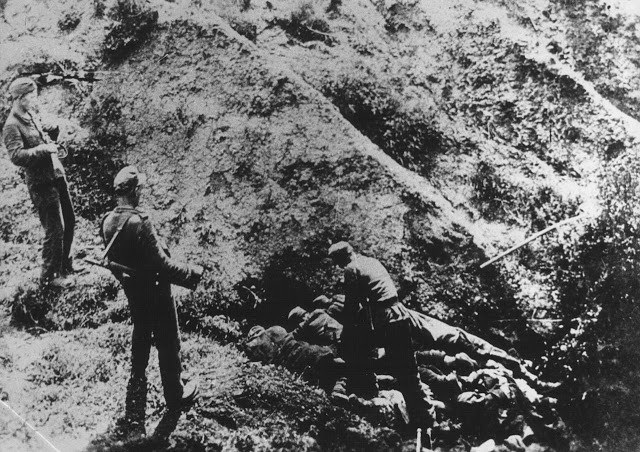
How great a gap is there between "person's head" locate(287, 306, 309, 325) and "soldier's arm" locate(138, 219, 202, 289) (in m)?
1.07

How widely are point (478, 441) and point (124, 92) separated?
463 centimetres

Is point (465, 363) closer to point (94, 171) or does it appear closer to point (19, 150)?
point (94, 171)

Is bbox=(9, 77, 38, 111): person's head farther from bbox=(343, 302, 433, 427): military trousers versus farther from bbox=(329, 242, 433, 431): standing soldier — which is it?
bbox=(343, 302, 433, 427): military trousers

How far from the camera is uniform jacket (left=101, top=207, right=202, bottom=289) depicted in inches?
148

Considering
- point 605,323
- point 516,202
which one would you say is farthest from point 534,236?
point 605,323

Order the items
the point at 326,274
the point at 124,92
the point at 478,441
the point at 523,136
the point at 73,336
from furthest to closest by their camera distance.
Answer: the point at 523,136 < the point at 124,92 < the point at 326,274 < the point at 73,336 < the point at 478,441

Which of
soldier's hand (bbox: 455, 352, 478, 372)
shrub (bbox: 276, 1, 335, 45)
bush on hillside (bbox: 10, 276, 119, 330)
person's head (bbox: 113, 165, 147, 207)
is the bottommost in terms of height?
bush on hillside (bbox: 10, 276, 119, 330)

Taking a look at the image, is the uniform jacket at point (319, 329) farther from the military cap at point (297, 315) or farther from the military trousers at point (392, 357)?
the military trousers at point (392, 357)

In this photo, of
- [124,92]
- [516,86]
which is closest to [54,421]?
[124,92]

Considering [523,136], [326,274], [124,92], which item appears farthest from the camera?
[523,136]

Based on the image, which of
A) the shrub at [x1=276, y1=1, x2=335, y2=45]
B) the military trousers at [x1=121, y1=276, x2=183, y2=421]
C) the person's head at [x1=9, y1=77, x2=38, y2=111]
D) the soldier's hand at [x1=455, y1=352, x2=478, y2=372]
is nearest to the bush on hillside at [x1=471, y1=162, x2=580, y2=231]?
the soldier's hand at [x1=455, y1=352, x2=478, y2=372]

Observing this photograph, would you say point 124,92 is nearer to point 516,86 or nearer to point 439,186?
point 439,186

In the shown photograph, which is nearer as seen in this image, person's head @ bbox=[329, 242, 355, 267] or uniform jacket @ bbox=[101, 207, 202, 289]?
uniform jacket @ bbox=[101, 207, 202, 289]

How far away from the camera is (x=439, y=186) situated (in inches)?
199
